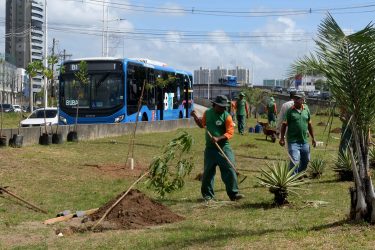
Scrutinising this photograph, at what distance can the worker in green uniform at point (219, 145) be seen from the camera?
9.61 metres

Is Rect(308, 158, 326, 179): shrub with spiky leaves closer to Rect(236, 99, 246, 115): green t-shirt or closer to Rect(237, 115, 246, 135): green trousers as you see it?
Rect(236, 99, 246, 115): green t-shirt

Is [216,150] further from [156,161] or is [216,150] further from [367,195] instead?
[367,195]

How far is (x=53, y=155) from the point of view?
53.0ft

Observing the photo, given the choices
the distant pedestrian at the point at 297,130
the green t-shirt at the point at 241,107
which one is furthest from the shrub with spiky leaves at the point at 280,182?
the green t-shirt at the point at 241,107

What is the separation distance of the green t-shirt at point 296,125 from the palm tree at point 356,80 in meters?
3.83

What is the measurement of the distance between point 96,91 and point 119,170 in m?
11.5

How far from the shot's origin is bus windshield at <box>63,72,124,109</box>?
24.7 meters

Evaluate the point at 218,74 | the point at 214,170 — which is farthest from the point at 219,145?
the point at 218,74

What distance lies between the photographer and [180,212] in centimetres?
916

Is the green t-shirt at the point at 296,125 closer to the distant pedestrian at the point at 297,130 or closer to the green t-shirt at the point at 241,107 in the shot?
the distant pedestrian at the point at 297,130

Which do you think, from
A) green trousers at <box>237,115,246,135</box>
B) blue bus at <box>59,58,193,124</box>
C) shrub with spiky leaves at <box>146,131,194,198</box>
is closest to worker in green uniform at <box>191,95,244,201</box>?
shrub with spiky leaves at <box>146,131,194,198</box>

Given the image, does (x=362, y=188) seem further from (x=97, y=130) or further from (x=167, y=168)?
(x=97, y=130)

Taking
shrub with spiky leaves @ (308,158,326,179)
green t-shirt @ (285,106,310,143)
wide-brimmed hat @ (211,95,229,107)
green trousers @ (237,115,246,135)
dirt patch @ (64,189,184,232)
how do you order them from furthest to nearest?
green trousers @ (237,115,246,135) < shrub with spiky leaves @ (308,158,326,179) < green t-shirt @ (285,106,310,143) < wide-brimmed hat @ (211,95,229,107) < dirt patch @ (64,189,184,232)

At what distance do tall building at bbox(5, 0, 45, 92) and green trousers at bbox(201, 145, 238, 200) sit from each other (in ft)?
118
